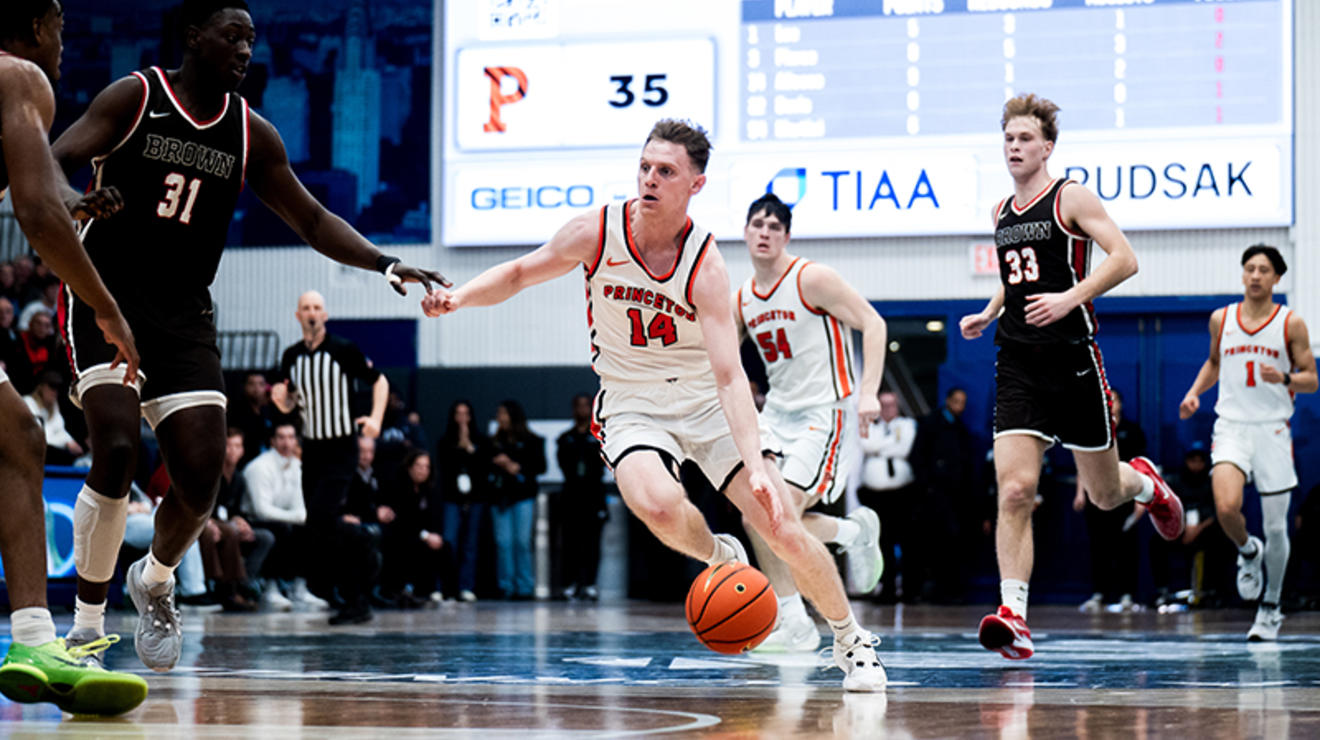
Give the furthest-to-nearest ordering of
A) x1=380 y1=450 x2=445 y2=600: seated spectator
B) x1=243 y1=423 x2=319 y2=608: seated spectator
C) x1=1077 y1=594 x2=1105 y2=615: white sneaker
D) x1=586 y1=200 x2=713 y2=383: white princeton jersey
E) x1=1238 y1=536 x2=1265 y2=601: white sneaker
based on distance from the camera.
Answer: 1. x1=380 y1=450 x2=445 y2=600: seated spectator
2. x1=1077 y1=594 x2=1105 y2=615: white sneaker
3. x1=243 y1=423 x2=319 y2=608: seated spectator
4. x1=1238 y1=536 x2=1265 y2=601: white sneaker
5. x1=586 y1=200 x2=713 y2=383: white princeton jersey

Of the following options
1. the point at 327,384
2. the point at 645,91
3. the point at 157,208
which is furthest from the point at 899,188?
the point at 157,208

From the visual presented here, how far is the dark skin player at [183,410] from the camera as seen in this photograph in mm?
4984

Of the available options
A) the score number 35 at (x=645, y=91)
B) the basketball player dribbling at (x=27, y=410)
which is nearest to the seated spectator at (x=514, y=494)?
the score number 35 at (x=645, y=91)

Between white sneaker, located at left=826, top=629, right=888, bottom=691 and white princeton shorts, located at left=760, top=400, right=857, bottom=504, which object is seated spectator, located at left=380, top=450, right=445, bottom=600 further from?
white sneaker, located at left=826, top=629, right=888, bottom=691

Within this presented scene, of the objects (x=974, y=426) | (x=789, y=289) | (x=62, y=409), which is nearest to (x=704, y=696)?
(x=789, y=289)

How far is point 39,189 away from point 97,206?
0.15m

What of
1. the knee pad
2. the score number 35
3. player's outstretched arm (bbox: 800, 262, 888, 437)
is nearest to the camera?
the knee pad

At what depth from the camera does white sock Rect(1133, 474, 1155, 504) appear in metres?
7.51

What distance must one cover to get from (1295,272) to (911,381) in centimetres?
366

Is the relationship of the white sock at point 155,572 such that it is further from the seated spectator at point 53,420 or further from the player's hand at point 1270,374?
the seated spectator at point 53,420

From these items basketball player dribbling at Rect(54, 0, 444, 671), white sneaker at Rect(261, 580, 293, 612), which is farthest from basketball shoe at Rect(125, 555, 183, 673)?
white sneaker at Rect(261, 580, 293, 612)

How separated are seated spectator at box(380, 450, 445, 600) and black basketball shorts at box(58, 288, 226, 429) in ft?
29.4

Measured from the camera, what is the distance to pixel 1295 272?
14367 mm

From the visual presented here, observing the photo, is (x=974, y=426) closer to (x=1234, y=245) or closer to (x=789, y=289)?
(x=1234, y=245)
